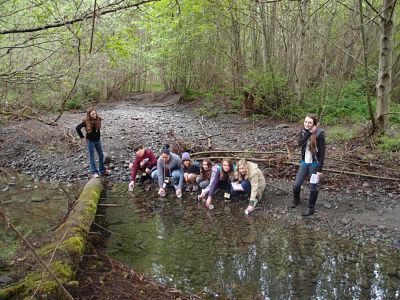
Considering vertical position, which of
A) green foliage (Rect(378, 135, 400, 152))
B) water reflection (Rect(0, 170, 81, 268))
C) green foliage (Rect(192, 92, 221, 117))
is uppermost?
green foliage (Rect(192, 92, 221, 117))

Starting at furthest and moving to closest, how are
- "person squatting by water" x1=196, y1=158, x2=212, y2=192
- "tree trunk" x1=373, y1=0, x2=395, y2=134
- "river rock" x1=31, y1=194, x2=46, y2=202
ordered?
"tree trunk" x1=373, y1=0, x2=395, y2=134, "person squatting by water" x1=196, y1=158, x2=212, y2=192, "river rock" x1=31, y1=194, x2=46, y2=202

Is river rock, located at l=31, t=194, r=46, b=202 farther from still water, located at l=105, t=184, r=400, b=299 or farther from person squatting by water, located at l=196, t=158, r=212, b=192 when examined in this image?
person squatting by water, located at l=196, t=158, r=212, b=192

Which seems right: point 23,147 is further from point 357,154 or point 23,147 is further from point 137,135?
point 357,154

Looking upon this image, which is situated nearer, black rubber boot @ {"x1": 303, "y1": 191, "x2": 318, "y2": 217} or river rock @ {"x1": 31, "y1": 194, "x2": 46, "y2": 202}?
black rubber boot @ {"x1": 303, "y1": 191, "x2": 318, "y2": 217}

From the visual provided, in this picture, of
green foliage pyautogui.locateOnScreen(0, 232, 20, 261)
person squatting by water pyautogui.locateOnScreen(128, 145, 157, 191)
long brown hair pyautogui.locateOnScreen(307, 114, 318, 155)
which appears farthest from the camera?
person squatting by water pyautogui.locateOnScreen(128, 145, 157, 191)

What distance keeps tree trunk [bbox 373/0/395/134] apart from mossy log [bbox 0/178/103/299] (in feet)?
25.0

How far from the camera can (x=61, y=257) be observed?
483 cm

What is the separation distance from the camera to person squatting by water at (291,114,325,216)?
6996mm

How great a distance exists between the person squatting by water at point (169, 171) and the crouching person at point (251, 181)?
1.54 metres

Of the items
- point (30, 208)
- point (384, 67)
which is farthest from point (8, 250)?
point (384, 67)

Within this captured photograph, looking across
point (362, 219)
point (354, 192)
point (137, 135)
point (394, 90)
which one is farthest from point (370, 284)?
point (394, 90)

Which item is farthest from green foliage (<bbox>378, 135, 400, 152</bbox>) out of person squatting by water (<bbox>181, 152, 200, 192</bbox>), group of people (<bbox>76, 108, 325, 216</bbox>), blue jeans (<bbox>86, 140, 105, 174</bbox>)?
blue jeans (<bbox>86, 140, 105, 174</bbox>)

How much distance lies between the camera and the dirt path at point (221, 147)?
720 cm

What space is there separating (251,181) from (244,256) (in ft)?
7.65
